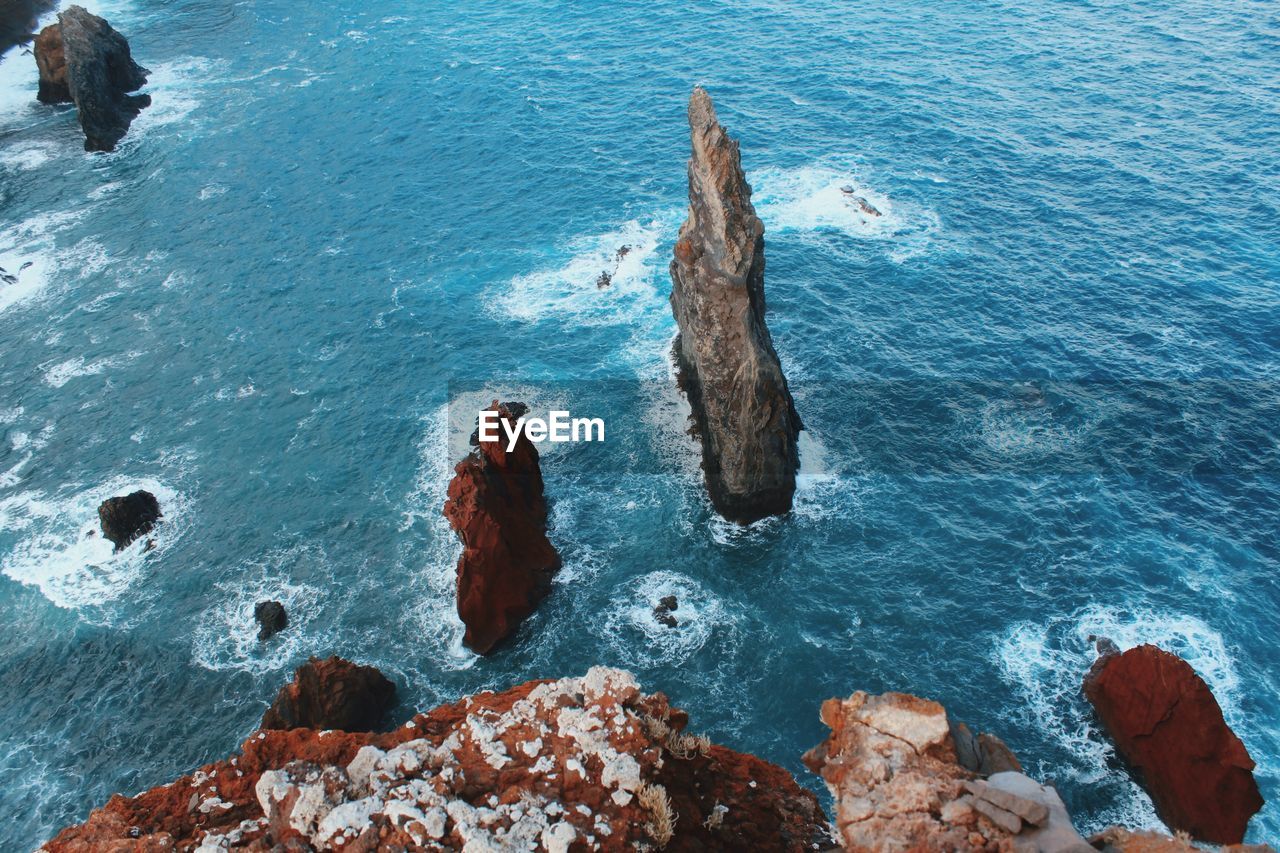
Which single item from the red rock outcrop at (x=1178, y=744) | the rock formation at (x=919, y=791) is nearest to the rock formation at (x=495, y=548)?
the rock formation at (x=919, y=791)

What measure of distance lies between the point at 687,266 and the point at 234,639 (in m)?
35.6

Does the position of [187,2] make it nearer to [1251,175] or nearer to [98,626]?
[98,626]

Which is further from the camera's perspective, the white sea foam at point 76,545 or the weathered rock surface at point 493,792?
the white sea foam at point 76,545

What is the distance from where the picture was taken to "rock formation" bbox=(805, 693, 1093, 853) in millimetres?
22078

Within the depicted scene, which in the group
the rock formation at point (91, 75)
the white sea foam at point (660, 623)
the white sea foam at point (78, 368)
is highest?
the rock formation at point (91, 75)

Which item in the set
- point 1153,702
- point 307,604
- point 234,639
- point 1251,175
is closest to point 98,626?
point 234,639

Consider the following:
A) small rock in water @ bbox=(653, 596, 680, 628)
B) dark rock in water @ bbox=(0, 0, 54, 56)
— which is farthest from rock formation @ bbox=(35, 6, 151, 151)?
small rock in water @ bbox=(653, 596, 680, 628)

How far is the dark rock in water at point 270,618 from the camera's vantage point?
5553cm

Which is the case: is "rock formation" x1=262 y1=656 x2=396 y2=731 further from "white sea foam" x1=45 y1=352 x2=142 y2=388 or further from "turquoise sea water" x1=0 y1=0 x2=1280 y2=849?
→ "white sea foam" x1=45 y1=352 x2=142 y2=388

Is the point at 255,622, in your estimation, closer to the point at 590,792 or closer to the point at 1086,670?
the point at 590,792

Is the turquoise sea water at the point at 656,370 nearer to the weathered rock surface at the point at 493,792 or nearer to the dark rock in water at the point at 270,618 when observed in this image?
the dark rock in water at the point at 270,618

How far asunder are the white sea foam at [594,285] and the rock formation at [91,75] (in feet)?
181

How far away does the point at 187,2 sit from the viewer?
136250 mm

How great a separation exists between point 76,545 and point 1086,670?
2456 inches
